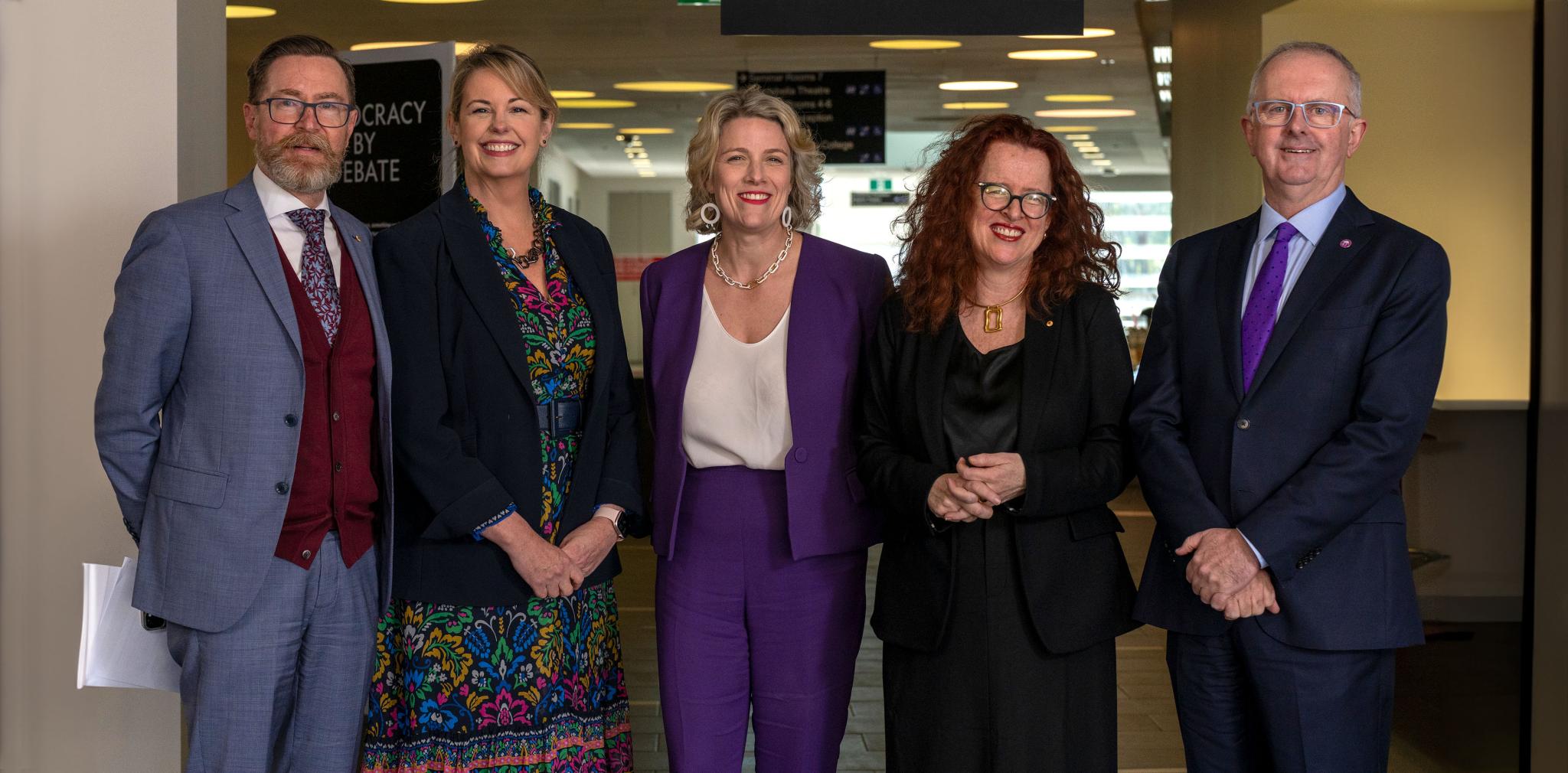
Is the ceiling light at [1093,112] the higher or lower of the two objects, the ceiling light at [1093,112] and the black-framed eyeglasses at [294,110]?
the higher

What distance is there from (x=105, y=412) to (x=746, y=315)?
1273mm

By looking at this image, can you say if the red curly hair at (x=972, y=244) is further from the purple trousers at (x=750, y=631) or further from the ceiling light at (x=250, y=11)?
the ceiling light at (x=250, y=11)

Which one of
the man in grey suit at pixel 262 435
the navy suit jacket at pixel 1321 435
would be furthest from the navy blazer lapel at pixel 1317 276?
the man in grey suit at pixel 262 435

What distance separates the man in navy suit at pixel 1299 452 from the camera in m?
2.34

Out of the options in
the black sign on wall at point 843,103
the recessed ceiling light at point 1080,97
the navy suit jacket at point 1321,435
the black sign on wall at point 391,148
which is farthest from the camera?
the recessed ceiling light at point 1080,97

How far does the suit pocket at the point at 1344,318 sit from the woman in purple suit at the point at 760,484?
91 centimetres

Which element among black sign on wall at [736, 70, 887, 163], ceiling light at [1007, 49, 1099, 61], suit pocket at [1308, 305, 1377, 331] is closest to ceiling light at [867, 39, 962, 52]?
black sign on wall at [736, 70, 887, 163]

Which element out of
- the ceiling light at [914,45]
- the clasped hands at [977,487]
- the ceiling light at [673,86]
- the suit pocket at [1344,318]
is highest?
the ceiling light at [914,45]

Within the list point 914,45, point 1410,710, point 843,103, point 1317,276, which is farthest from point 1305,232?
point 843,103

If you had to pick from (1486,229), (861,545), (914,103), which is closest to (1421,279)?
(861,545)

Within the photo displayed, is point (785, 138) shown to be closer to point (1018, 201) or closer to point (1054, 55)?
point (1018, 201)

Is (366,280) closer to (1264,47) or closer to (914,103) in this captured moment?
(1264,47)

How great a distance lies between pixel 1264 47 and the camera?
18.2 ft

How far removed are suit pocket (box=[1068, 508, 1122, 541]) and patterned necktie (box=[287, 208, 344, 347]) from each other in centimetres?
151
